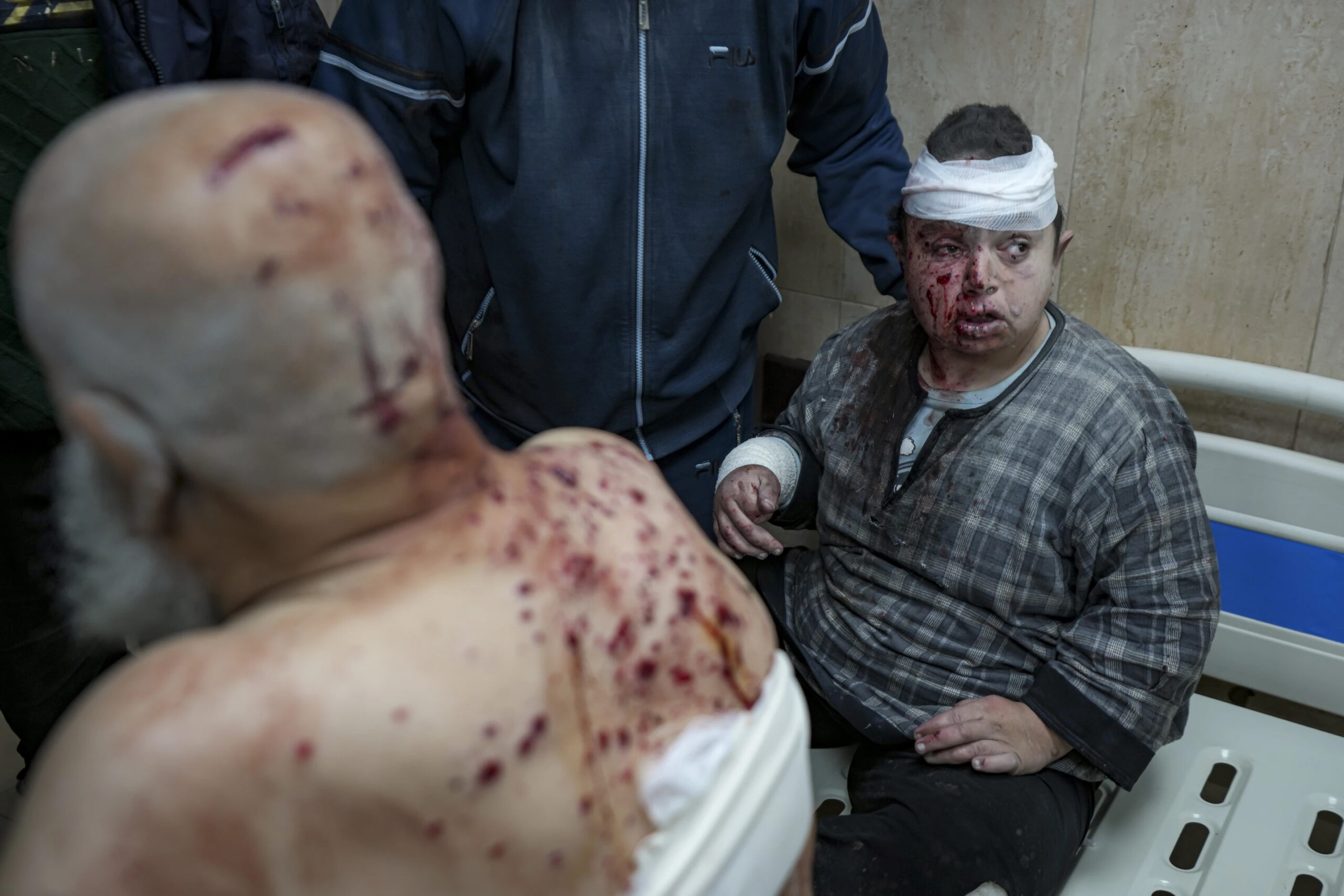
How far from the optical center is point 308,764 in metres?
0.60

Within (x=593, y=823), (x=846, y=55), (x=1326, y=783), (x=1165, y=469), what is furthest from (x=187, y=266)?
(x=1326, y=783)

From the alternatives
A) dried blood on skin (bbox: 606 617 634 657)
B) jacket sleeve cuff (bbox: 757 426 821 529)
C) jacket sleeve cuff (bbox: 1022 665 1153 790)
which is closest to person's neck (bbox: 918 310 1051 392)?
jacket sleeve cuff (bbox: 757 426 821 529)

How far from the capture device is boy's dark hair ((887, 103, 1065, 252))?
1.59m

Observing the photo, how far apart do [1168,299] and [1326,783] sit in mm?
858

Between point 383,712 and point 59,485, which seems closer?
point 383,712

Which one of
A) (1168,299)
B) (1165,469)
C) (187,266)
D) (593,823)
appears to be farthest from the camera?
(1168,299)

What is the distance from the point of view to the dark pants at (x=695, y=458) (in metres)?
2.03

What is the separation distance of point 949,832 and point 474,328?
43.1 inches

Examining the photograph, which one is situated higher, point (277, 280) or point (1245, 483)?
point (277, 280)

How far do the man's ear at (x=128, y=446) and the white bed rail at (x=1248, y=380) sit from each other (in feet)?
5.30

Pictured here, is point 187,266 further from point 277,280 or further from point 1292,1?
point 1292,1

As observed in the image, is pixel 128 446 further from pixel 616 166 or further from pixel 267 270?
pixel 616 166

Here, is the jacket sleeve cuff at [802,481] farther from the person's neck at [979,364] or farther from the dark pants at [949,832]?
the dark pants at [949,832]

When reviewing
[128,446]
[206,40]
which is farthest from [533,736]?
[206,40]
